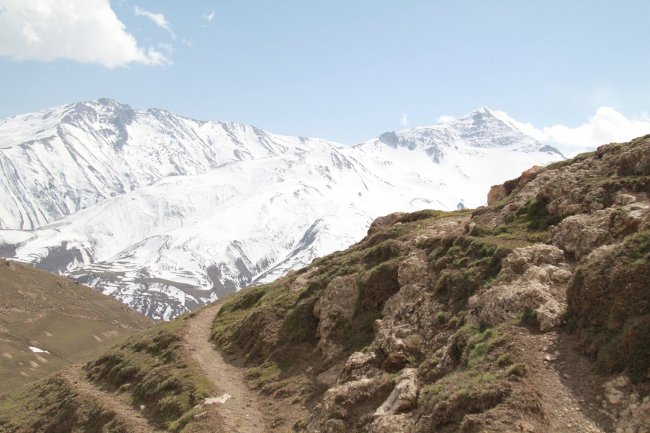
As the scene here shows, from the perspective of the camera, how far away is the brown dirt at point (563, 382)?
1736cm

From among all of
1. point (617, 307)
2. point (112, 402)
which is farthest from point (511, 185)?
point (112, 402)

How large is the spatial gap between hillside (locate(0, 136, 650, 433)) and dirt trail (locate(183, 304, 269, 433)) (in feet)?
0.60

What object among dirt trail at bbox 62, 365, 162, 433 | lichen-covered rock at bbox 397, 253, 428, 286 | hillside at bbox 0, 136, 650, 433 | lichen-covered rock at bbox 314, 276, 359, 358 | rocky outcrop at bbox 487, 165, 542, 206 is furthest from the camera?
rocky outcrop at bbox 487, 165, 542, 206

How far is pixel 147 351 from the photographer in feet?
170

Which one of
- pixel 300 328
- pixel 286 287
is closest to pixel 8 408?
pixel 286 287

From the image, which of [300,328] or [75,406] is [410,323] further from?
[75,406]

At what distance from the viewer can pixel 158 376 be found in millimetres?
41906

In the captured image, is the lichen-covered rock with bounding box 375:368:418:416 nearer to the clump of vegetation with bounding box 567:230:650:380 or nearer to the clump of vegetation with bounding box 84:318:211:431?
the clump of vegetation with bounding box 567:230:650:380

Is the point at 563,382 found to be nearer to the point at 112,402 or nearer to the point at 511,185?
the point at 112,402

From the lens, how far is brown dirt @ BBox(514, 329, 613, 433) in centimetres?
1736

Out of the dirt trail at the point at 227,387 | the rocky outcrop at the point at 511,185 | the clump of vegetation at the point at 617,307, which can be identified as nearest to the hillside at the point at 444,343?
the clump of vegetation at the point at 617,307

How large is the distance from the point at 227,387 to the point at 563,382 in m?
24.5

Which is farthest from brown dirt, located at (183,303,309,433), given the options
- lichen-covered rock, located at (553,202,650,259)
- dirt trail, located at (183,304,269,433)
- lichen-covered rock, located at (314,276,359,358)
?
lichen-covered rock, located at (553,202,650,259)

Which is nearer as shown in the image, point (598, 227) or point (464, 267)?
point (598, 227)
